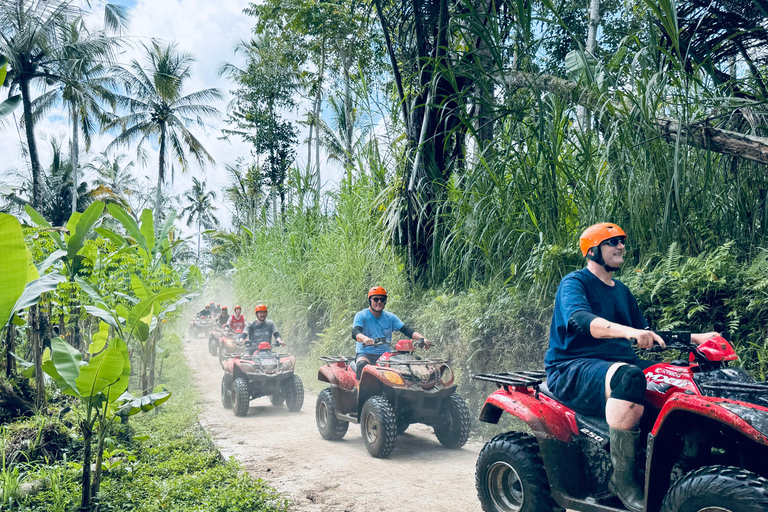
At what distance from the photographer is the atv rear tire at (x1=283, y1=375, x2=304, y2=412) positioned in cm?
856

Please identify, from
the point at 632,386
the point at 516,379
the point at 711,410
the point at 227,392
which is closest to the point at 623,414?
the point at 632,386

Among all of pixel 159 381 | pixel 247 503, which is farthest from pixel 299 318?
pixel 247 503

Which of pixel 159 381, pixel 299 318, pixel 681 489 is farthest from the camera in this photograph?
pixel 299 318

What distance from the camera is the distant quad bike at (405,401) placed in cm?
546

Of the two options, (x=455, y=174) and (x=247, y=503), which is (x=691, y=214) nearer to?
(x=455, y=174)

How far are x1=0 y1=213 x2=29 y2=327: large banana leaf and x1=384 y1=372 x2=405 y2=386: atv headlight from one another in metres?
3.30

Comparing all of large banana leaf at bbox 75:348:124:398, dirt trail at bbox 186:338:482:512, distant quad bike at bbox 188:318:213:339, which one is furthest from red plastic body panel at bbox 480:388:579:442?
distant quad bike at bbox 188:318:213:339

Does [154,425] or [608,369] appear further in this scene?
[154,425]

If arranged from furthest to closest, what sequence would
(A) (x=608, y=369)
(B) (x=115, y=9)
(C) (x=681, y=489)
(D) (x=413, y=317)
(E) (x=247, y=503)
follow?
(B) (x=115, y=9) → (D) (x=413, y=317) → (E) (x=247, y=503) → (A) (x=608, y=369) → (C) (x=681, y=489)

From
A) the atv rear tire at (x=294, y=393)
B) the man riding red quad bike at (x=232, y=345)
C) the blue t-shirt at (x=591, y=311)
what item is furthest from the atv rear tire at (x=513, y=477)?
Result: the man riding red quad bike at (x=232, y=345)

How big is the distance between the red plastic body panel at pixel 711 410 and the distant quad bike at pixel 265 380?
22.0ft

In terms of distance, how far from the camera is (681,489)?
2281 mm

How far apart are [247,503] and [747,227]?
466 centimetres

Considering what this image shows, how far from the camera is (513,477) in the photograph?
3.42 m
